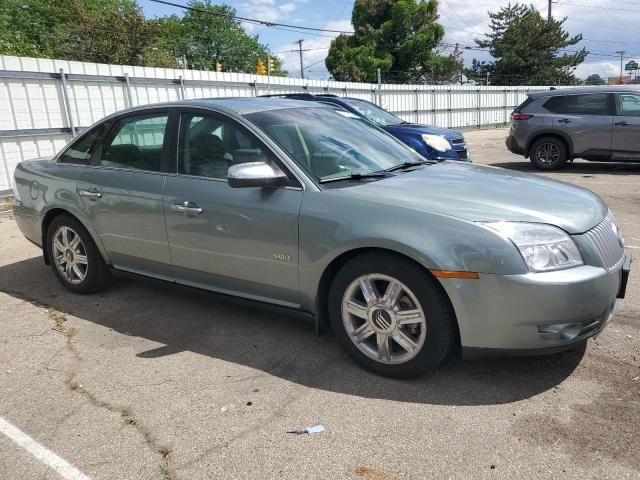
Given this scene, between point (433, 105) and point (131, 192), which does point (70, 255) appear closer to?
point (131, 192)

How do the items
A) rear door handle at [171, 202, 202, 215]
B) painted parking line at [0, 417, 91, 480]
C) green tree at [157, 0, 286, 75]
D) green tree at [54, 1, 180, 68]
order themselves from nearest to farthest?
painted parking line at [0, 417, 91, 480], rear door handle at [171, 202, 202, 215], green tree at [54, 1, 180, 68], green tree at [157, 0, 286, 75]

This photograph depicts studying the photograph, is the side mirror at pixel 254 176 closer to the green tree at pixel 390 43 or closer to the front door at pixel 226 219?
the front door at pixel 226 219

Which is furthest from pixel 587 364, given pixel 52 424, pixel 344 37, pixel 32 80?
pixel 344 37

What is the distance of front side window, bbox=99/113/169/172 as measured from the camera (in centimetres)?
412

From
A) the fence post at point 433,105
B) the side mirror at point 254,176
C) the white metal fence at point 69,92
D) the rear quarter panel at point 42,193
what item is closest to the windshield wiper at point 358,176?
the side mirror at point 254,176

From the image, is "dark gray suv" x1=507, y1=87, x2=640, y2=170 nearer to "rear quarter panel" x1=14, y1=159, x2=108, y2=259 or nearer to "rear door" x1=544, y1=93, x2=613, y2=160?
"rear door" x1=544, y1=93, x2=613, y2=160

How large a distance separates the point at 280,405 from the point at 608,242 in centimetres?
204

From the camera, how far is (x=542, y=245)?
110 inches

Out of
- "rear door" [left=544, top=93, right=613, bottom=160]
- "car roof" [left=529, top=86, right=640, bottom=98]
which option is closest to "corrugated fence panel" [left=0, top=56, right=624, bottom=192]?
"car roof" [left=529, top=86, right=640, bottom=98]

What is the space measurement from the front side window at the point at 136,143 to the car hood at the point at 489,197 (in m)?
1.67

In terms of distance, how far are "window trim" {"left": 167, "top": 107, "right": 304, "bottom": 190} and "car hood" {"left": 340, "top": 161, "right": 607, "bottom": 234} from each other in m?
0.36

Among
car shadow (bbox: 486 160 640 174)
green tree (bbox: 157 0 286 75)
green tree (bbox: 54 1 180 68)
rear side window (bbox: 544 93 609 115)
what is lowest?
car shadow (bbox: 486 160 640 174)

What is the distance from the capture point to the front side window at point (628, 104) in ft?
34.9

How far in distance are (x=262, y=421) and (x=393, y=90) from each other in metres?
19.7
